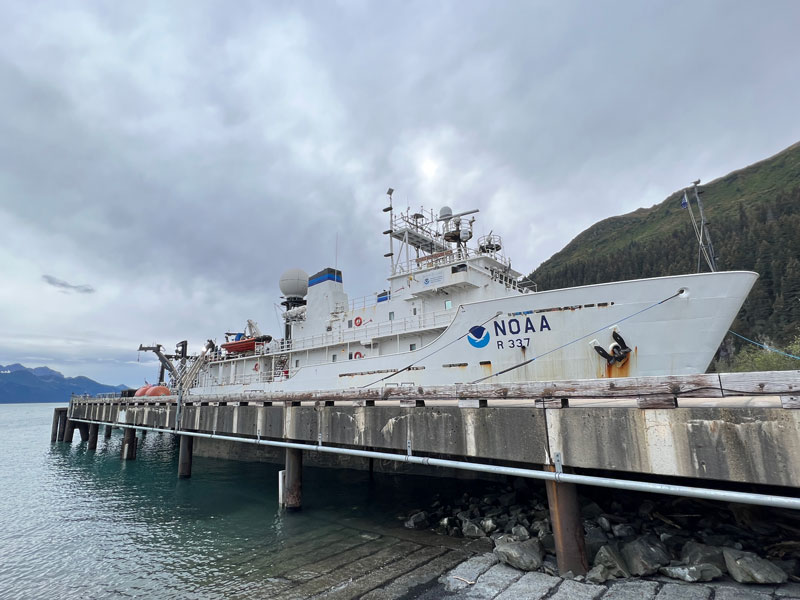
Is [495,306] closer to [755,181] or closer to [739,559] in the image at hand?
[739,559]

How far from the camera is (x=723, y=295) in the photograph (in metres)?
10.9

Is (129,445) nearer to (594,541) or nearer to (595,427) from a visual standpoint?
(594,541)

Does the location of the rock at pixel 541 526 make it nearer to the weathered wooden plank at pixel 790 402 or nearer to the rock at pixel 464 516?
the rock at pixel 464 516

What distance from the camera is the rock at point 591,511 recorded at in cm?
911

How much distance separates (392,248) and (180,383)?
2224 cm

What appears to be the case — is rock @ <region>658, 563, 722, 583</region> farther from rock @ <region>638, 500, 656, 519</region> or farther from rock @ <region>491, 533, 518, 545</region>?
rock @ <region>491, 533, 518, 545</region>

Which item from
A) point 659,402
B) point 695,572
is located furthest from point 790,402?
point 695,572

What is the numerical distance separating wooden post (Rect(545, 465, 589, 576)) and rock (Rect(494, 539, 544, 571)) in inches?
A: 19.3

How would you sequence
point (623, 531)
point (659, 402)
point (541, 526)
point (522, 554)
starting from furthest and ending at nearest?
point (541, 526) → point (623, 531) → point (522, 554) → point (659, 402)

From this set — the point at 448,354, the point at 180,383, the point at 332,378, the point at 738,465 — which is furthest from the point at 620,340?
the point at 180,383

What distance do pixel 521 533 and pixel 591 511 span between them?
184cm

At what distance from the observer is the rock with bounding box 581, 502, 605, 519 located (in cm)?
911

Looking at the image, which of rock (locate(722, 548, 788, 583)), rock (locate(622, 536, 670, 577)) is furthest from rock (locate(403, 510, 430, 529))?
rock (locate(722, 548, 788, 583))

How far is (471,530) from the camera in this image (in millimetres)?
9711
